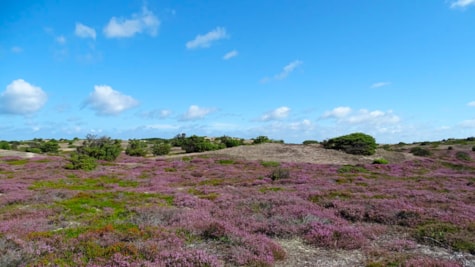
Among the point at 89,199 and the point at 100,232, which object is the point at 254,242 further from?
the point at 89,199

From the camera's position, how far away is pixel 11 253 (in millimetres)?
7422

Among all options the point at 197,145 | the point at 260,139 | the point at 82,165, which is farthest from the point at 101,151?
the point at 260,139

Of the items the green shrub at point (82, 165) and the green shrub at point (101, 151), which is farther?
the green shrub at point (101, 151)

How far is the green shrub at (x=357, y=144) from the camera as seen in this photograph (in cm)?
4144

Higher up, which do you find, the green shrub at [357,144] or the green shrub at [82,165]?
the green shrub at [357,144]

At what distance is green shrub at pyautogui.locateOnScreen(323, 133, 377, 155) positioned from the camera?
1631 inches

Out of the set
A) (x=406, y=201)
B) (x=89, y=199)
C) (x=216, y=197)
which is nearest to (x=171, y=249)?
(x=216, y=197)

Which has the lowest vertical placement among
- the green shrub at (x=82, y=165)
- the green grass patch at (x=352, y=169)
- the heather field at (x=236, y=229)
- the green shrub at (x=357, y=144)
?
the heather field at (x=236, y=229)

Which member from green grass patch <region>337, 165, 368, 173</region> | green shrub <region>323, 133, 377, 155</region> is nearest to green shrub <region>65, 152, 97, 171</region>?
green grass patch <region>337, 165, 368, 173</region>

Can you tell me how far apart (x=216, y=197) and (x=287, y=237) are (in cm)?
701

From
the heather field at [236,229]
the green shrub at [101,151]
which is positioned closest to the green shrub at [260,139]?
the green shrub at [101,151]

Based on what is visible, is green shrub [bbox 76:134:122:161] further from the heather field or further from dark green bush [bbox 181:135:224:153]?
the heather field

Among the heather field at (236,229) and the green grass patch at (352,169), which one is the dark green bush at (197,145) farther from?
the heather field at (236,229)

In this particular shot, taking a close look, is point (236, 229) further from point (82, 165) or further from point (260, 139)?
point (260, 139)
